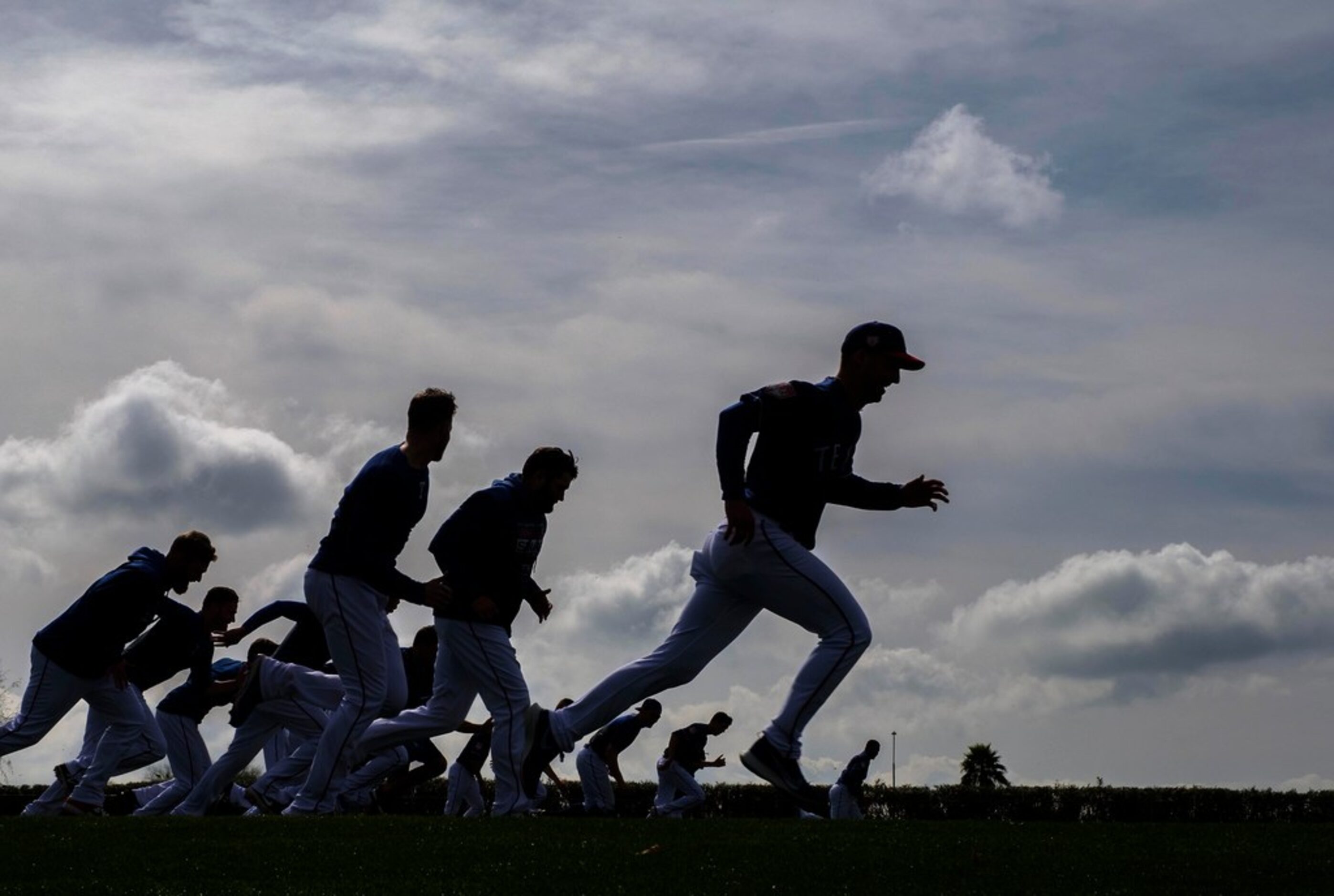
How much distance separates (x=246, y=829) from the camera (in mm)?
10172

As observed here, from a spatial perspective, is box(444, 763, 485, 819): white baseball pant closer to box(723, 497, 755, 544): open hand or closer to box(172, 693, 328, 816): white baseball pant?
box(172, 693, 328, 816): white baseball pant

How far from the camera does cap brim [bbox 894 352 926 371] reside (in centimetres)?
1104

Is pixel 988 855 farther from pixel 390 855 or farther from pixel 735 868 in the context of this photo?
pixel 390 855

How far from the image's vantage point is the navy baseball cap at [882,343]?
11.0 meters

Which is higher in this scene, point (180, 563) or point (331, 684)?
point (180, 563)

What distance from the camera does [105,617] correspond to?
13.5 meters

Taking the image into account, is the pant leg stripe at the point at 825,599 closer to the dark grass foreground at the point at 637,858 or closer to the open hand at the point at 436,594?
the dark grass foreground at the point at 637,858

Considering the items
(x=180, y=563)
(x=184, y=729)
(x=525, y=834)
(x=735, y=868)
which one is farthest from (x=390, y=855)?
(x=184, y=729)

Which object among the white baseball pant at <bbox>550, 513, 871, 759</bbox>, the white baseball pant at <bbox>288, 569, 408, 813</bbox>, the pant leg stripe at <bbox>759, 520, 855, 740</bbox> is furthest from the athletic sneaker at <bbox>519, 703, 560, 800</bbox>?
the pant leg stripe at <bbox>759, 520, 855, 740</bbox>

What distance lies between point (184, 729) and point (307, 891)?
28.7ft

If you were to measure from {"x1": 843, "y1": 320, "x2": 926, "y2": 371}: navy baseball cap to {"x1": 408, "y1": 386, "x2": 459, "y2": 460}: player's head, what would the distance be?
9.30 feet

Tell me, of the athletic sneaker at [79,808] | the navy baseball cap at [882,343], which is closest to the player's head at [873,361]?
the navy baseball cap at [882,343]

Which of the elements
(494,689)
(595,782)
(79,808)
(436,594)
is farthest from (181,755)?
(436,594)

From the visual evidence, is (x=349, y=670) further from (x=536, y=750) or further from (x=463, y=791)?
(x=463, y=791)
